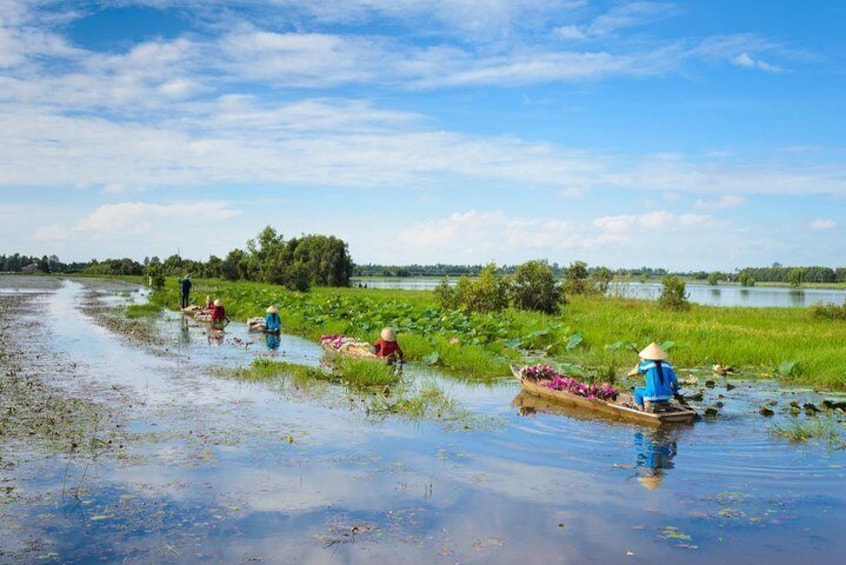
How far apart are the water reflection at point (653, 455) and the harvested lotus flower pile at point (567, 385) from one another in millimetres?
1364

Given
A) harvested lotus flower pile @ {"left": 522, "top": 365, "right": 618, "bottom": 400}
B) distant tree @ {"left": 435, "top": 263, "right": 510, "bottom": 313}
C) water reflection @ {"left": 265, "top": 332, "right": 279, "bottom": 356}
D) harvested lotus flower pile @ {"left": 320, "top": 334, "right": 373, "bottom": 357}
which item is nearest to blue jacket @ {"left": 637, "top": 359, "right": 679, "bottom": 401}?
harvested lotus flower pile @ {"left": 522, "top": 365, "right": 618, "bottom": 400}

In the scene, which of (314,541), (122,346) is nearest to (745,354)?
(314,541)

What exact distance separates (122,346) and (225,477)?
499 inches

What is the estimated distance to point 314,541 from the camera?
19.3 ft

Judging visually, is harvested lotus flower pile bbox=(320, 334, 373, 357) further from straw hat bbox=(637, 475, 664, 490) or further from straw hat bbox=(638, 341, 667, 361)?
straw hat bbox=(637, 475, 664, 490)

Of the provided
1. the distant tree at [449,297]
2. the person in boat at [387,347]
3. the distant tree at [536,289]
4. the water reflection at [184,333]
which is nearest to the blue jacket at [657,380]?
the person in boat at [387,347]

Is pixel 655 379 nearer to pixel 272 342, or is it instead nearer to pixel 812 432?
pixel 812 432

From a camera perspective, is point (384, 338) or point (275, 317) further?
point (275, 317)

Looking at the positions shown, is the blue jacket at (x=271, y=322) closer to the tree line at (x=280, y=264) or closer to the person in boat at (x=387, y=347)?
the person in boat at (x=387, y=347)

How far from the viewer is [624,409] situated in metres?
10.5

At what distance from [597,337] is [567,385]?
286 inches

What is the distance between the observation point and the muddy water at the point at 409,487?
578 centimetres

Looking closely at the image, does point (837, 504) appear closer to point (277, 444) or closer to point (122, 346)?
point (277, 444)

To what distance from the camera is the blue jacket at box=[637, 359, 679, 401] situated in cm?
1030
